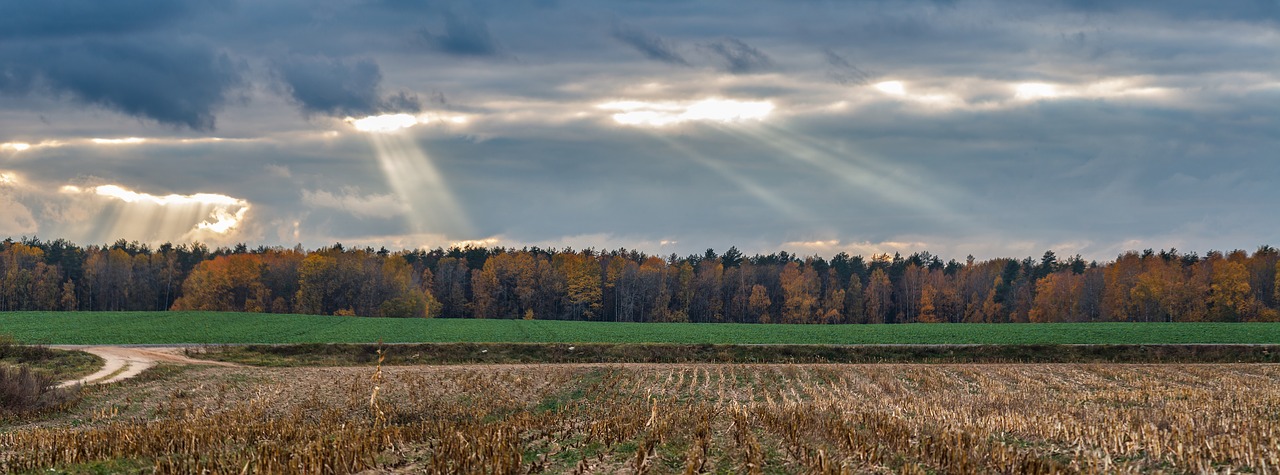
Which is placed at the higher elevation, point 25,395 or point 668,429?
point 668,429

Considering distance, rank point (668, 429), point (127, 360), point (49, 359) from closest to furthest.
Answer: point (668, 429), point (49, 359), point (127, 360)

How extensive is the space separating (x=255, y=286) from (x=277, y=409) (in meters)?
134

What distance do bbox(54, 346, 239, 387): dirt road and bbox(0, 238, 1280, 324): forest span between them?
74962 mm

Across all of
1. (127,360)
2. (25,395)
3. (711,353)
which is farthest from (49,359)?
(711,353)

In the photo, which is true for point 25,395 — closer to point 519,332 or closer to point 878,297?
point 519,332

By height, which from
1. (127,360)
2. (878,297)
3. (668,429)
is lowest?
(127,360)

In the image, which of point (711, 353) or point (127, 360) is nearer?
point (127, 360)

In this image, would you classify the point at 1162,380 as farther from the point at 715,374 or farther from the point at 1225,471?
the point at 1225,471

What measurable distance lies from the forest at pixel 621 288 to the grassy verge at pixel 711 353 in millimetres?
73085

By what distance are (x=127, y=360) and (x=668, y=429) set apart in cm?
4554

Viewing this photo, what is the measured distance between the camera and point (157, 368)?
167ft

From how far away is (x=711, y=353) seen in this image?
66.3 m

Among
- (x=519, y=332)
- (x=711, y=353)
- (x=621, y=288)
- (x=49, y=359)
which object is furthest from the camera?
(x=621, y=288)

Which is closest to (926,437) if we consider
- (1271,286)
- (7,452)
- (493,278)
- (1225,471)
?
(1225,471)
